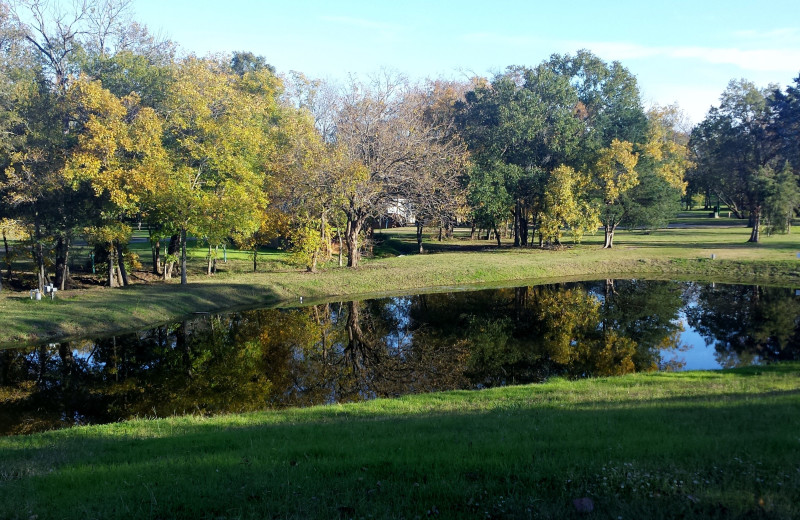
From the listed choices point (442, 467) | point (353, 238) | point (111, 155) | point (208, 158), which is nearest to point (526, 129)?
point (353, 238)

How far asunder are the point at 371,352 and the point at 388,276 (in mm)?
13673

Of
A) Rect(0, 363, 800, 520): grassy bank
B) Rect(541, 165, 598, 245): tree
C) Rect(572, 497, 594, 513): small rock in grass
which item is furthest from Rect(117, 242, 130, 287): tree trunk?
Rect(572, 497, 594, 513): small rock in grass

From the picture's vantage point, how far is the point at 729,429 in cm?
767

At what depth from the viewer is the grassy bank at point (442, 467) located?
5.46m

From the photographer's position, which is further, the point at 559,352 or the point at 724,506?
the point at 559,352

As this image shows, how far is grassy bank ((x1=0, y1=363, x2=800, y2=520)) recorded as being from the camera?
5.46m

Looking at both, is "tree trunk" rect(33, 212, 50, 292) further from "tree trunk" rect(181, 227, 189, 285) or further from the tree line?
"tree trunk" rect(181, 227, 189, 285)

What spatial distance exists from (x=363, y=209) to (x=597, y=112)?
26.4 m


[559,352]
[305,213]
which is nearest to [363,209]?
[305,213]

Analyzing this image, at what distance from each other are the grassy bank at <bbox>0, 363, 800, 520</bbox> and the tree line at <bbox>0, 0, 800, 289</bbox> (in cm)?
1907

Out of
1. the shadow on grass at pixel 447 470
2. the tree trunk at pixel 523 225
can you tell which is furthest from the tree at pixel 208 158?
the tree trunk at pixel 523 225

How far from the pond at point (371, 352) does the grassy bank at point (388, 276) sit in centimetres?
147

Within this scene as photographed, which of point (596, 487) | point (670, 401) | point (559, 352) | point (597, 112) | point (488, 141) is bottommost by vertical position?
point (559, 352)

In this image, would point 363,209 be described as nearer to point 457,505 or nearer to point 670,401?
point 670,401
